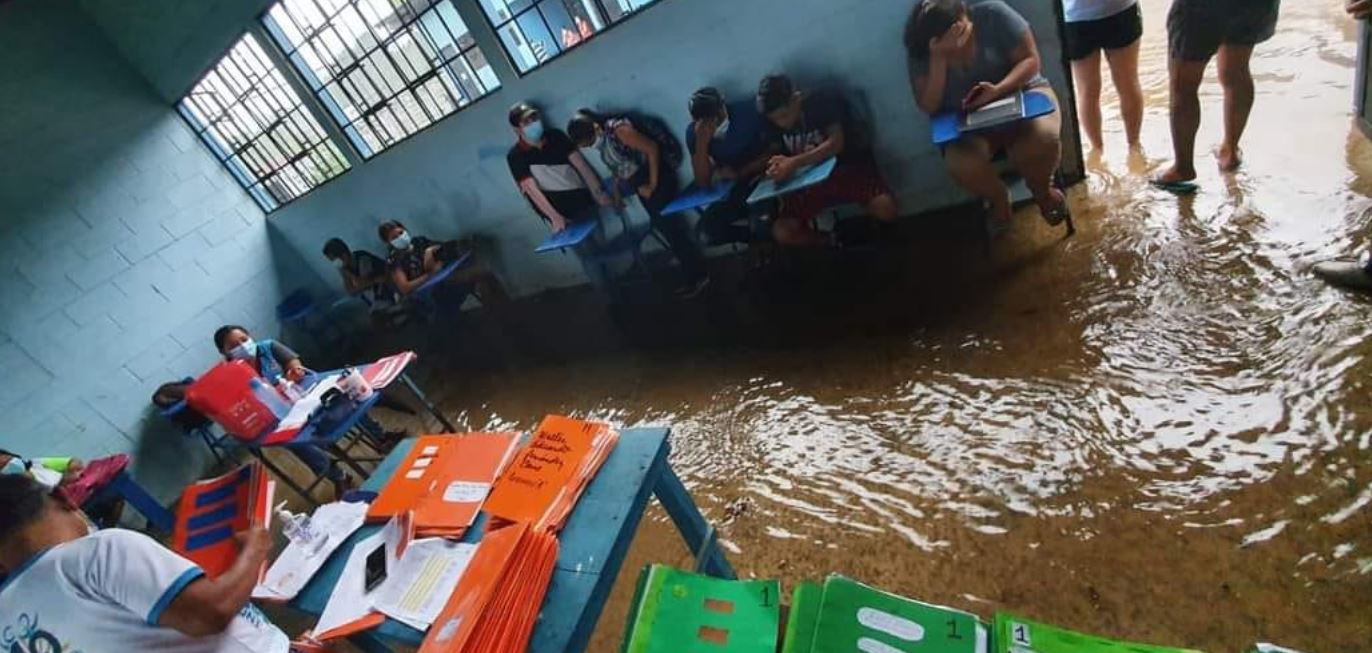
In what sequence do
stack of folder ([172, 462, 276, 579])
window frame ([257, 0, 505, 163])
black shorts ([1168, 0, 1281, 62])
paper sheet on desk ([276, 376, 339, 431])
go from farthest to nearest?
window frame ([257, 0, 505, 163]) < paper sheet on desk ([276, 376, 339, 431]) < black shorts ([1168, 0, 1281, 62]) < stack of folder ([172, 462, 276, 579])

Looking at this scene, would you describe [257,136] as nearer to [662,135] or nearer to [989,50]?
[662,135]

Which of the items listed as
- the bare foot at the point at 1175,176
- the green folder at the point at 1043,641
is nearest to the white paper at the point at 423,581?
the green folder at the point at 1043,641

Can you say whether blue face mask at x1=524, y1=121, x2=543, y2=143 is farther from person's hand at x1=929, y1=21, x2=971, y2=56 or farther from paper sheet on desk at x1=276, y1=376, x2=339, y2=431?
person's hand at x1=929, y1=21, x2=971, y2=56

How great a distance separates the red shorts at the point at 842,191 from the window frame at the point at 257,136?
13.7ft

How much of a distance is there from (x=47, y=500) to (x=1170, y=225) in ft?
13.4

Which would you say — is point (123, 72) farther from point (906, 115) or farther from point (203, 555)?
point (906, 115)

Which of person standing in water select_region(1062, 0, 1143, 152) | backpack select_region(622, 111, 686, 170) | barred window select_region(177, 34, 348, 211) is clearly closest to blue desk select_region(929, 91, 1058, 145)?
person standing in water select_region(1062, 0, 1143, 152)

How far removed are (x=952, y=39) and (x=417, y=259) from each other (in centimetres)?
407

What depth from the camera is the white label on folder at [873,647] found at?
3.70ft

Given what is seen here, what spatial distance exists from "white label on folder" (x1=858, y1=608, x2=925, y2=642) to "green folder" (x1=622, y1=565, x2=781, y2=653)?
0.59 feet

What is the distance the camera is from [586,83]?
3.77m

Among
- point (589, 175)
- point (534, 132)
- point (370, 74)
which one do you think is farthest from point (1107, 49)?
point (370, 74)

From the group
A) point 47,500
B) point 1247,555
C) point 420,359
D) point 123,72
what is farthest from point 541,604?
point 123,72

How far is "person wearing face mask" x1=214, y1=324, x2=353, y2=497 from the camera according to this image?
3.48 metres
